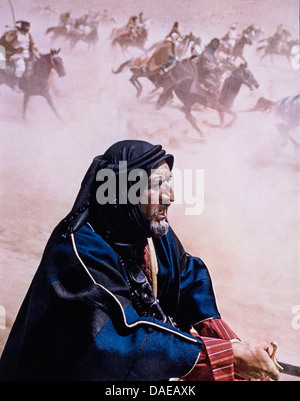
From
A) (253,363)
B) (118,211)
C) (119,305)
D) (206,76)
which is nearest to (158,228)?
(118,211)

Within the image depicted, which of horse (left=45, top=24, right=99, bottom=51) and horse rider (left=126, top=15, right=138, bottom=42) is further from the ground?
horse rider (left=126, top=15, right=138, bottom=42)

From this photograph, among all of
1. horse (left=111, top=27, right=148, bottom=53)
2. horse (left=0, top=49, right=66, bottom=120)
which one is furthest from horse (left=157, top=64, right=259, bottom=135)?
horse (left=0, top=49, right=66, bottom=120)

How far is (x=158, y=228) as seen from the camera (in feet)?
10.5

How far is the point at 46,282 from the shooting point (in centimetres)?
289

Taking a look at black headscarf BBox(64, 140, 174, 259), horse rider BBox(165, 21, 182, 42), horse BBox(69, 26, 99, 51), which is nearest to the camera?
black headscarf BBox(64, 140, 174, 259)

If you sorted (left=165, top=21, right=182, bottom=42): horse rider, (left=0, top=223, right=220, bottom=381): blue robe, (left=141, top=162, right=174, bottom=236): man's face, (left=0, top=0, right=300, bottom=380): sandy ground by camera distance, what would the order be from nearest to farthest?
(left=0, top=223, right=220, bottom=381): blue robe < (left=141, top=162, right=174, bottom=236): man's face < (left=0, top=0, right=300, bottom=380): sandy ground < (left=165, top=21, right=182, bottom=42): horse rider

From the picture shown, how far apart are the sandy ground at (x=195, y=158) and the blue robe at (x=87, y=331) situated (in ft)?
3.68

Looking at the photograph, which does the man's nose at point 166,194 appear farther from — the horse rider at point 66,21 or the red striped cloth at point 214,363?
the horse rider at point 66,21

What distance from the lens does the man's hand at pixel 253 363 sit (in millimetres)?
2961

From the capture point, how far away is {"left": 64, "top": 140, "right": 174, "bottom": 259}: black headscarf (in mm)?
3062

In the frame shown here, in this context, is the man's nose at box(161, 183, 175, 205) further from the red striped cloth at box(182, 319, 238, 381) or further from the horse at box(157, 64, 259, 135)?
the horse at box(157, 64, 259, 135)

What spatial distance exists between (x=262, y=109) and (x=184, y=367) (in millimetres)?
2601

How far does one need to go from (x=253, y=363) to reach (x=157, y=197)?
1209mm

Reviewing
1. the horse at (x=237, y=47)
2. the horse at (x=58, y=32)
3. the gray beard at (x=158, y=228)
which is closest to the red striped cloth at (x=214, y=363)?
the gray beard at (x=158, y=228)
